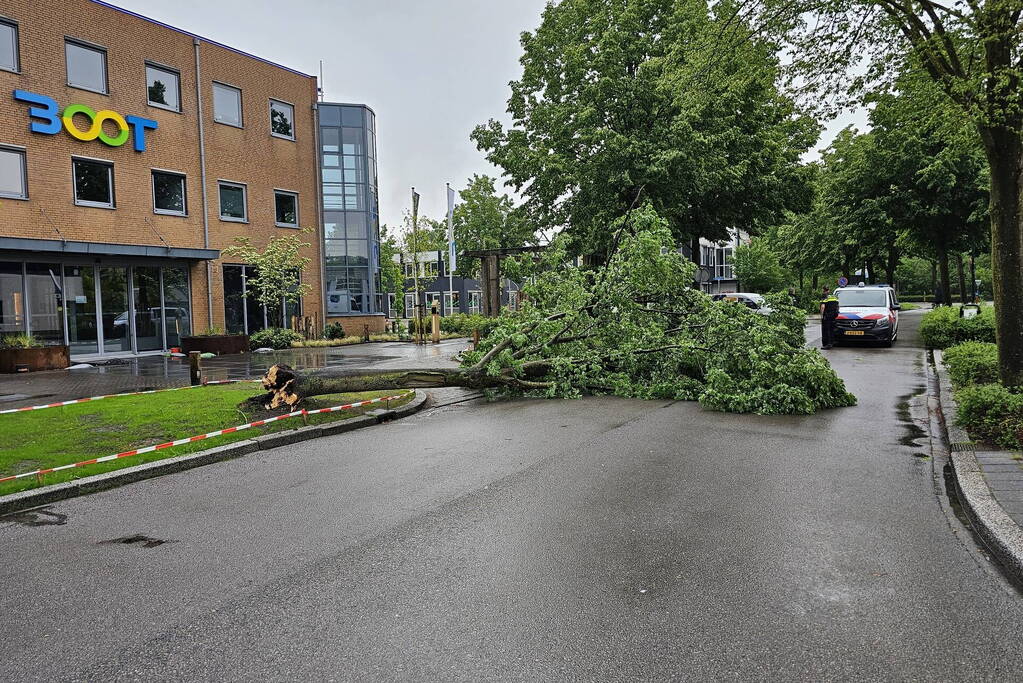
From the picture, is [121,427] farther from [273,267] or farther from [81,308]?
[273,267]

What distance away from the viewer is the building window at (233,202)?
2621 centimetres

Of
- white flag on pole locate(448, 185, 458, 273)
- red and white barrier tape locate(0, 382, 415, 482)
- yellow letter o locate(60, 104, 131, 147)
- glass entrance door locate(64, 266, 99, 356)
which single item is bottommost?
red and white barrier tape locate(0, 382, 415, 482)

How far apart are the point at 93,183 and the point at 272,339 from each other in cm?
726

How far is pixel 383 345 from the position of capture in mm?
27547

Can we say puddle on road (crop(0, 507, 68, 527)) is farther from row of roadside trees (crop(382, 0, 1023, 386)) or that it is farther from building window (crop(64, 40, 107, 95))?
building window (crop(64, 40, 107, 95))

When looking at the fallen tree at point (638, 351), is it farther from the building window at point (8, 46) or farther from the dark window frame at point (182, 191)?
the building window at point (8, 46)

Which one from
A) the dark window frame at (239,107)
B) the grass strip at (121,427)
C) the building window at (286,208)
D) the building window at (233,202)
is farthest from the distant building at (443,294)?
the grass strip at (121,427)

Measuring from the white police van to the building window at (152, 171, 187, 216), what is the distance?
69.9 ft

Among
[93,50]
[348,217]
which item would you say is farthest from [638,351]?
[348,217]

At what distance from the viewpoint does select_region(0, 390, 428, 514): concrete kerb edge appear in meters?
6.16

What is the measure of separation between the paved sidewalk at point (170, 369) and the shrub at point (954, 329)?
40.5 ft

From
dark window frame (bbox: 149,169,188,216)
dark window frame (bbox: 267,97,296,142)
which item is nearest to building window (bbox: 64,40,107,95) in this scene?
dark window frame (bbox: 149,169,188,216)

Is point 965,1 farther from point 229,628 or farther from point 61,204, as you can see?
point 61,204

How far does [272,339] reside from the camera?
25.5m
